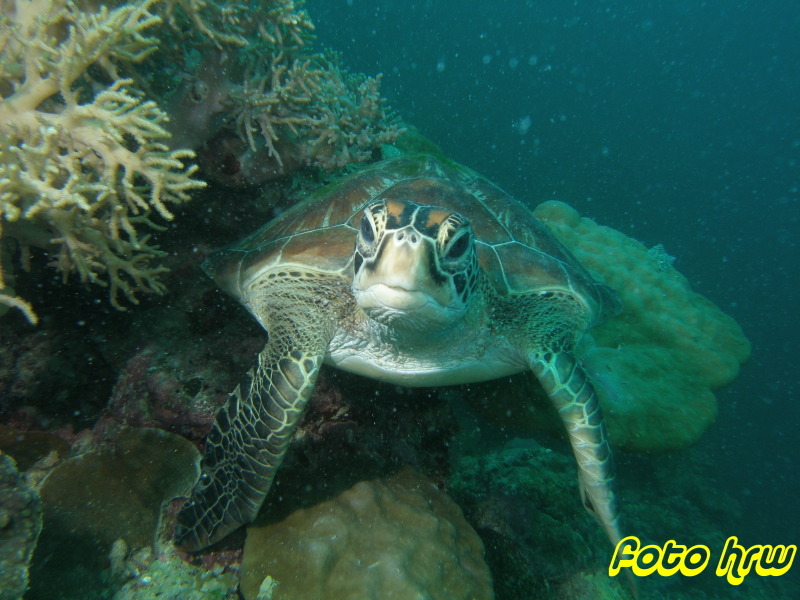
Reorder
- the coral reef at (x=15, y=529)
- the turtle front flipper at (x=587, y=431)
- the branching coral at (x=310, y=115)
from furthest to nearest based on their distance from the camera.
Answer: the branching coral at (x=310, y=115) → the turtle front flipper at (x=587, y=431) → the coral reef at (x=15, y=529)

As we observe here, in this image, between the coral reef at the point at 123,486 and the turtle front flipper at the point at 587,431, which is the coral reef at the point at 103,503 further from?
the turtle front flipper at the point at 587,431

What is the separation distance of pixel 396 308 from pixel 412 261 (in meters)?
0.30

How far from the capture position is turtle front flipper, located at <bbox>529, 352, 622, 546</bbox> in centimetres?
274

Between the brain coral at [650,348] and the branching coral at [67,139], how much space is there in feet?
16.2

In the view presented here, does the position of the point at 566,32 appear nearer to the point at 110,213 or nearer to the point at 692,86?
the point at 692,86

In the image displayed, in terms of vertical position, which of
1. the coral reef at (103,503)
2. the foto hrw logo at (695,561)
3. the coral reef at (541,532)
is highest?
the coral reef at (103,503)

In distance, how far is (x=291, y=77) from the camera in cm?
336

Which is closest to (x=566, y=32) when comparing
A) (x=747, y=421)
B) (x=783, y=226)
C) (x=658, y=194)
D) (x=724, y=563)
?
(x=658, y=194)

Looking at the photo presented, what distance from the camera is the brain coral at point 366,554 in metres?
2.21

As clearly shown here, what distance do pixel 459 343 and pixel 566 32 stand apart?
299 feet

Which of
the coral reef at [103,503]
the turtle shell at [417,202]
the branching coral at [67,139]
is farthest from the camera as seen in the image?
the turtle shell at [417,202]

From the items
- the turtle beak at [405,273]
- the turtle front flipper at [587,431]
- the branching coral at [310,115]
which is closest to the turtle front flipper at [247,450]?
the turtle beak at [405,273]

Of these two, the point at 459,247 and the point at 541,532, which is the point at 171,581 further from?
the point at 541,532

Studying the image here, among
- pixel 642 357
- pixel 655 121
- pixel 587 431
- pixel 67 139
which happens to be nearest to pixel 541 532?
pixel 587 431
